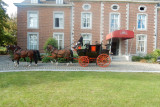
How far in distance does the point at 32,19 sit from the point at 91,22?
860 centimetres

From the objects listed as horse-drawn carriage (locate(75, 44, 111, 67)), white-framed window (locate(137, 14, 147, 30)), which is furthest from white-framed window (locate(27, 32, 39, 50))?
white-framed window (locate(137, 14, 147, 30))

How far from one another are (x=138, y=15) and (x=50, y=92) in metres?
17.9

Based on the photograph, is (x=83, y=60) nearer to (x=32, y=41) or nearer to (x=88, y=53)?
(x=88, y=53)

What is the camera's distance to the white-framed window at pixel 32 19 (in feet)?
57.4

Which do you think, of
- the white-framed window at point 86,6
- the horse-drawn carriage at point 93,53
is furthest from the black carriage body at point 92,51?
the white-framed window at point 86,6

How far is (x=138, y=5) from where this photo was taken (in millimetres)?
17266

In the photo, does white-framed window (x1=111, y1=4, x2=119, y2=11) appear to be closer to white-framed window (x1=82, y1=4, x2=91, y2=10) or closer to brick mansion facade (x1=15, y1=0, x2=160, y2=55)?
brick mansion facade (x1=15, y1=0, x2=160, y2=55)

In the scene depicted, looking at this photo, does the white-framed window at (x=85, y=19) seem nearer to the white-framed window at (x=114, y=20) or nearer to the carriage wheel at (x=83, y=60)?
the white-framed window at (x=114, y=20)

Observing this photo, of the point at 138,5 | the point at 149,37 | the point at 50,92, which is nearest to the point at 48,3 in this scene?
the point at 138,5

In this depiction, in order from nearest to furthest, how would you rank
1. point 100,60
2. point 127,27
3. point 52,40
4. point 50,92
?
1. point 50,92
2. point 100,60
3. point 52,40
4. point 127,27

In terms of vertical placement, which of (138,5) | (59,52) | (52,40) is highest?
(138,5)

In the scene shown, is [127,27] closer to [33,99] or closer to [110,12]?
[110,12]

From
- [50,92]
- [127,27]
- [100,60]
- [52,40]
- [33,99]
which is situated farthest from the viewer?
[127,27]

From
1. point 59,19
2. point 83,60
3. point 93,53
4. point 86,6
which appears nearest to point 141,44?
point 86,6
